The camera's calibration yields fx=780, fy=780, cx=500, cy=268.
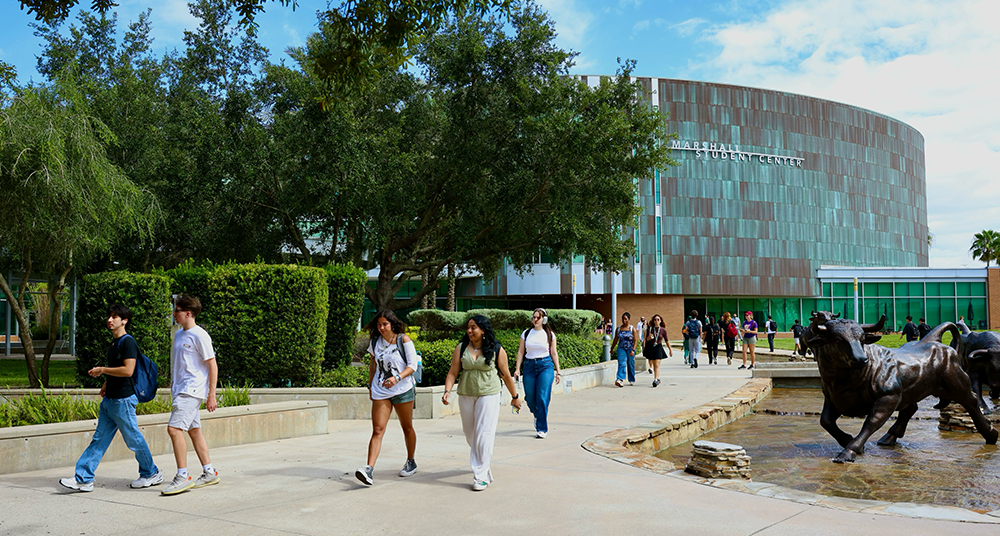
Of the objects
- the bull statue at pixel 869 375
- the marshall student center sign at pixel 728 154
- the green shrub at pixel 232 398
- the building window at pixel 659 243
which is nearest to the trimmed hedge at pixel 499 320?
the green shrub at pixel 232 398

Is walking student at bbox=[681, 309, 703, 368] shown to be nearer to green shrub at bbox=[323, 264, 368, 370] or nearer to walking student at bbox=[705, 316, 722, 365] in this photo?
walking student at bbox=[705, 316, 722, 365]

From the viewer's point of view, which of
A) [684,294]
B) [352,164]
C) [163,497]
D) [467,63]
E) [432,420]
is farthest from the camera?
[684,294]

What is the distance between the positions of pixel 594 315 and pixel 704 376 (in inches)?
349

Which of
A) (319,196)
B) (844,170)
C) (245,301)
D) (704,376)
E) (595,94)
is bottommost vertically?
(704,376)

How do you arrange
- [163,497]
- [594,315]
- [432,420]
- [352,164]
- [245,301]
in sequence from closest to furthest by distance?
[163,497] < [432,420] < [245,301] < [352,164] < [594,315]

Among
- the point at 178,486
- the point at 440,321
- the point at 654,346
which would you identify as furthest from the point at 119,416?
the point at 440,321

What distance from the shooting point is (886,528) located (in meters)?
5.21

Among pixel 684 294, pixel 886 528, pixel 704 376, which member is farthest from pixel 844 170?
pixel 886 528

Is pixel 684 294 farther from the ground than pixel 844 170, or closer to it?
closer to it

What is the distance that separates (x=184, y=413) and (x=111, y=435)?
2.58 ft

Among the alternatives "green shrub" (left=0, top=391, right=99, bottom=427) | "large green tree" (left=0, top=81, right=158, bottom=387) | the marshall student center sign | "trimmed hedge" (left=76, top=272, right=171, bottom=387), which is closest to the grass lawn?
"large green tree" (left=0, top=81, right=158, bottom=387)

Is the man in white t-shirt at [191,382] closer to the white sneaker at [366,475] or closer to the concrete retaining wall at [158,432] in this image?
the white sneaker at [366,475]

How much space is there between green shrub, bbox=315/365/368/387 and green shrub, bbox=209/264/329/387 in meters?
0.20

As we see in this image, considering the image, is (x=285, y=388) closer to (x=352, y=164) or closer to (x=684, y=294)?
(x=352, y=164)
